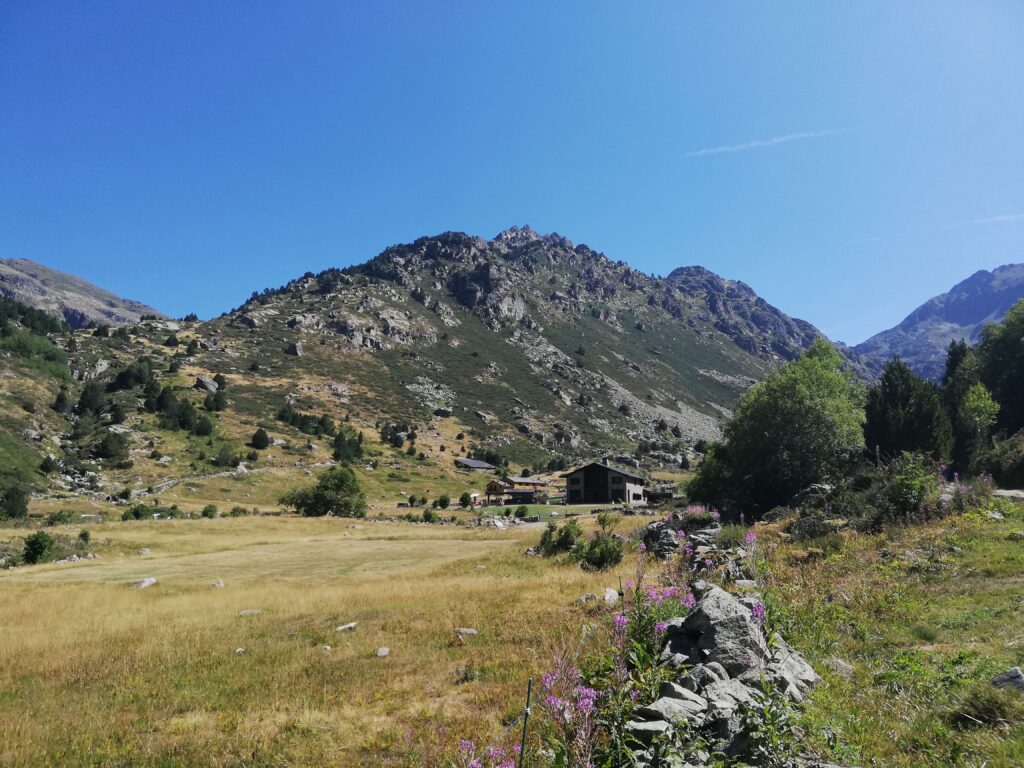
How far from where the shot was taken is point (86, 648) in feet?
46.4

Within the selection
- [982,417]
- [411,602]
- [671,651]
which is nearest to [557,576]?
[411,602]

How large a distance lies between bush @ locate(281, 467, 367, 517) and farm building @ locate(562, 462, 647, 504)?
150ft

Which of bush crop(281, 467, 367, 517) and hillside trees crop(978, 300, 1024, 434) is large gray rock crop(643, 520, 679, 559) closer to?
bush crop(281, 467, 367, 517)

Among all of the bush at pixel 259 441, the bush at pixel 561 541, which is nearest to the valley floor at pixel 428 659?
the bush at pixel 561 541

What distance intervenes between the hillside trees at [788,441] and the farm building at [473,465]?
8153 centimetres

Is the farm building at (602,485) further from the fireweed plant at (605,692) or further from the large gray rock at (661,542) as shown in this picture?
the fireweed plant at (605,692)

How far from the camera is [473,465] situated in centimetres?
12250

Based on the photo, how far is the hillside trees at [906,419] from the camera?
40.1 m

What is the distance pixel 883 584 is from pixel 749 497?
3202 cm

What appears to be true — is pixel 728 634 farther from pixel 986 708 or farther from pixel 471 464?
pixel 471 464

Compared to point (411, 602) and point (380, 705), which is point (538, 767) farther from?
point (411, 602)

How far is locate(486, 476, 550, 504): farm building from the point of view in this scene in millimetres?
102062

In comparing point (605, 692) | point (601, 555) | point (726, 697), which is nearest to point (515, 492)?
point (601, 555)

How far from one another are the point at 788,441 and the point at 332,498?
54643 millimetres
